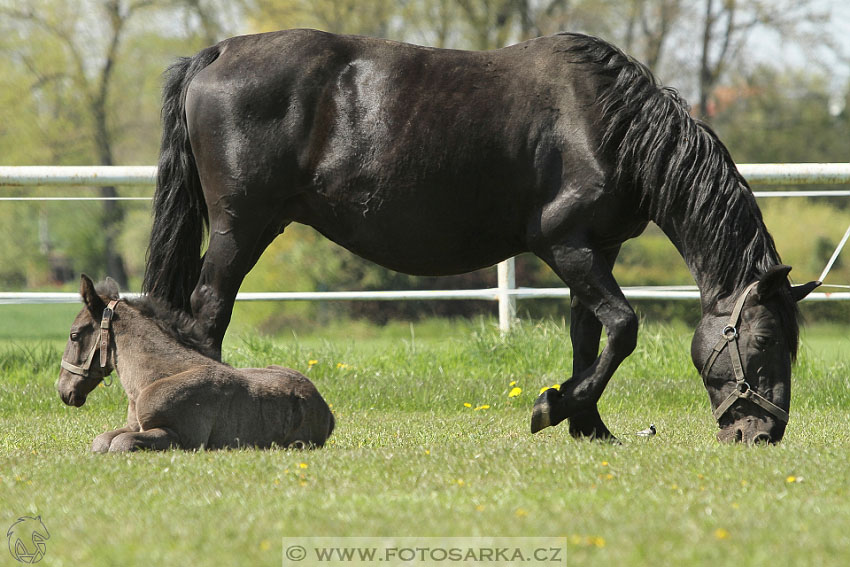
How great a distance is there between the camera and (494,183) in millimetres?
5551

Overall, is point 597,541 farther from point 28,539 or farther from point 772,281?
point 772,281

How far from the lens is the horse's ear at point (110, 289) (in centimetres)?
568

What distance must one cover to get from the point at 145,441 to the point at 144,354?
0.51 m

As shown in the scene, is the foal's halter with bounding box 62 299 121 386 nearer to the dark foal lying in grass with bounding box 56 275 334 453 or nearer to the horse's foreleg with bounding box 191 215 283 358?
the dark foal lying in grass with bounding box 56 275 334 453

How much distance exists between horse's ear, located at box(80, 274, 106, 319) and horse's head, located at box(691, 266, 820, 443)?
3075mm

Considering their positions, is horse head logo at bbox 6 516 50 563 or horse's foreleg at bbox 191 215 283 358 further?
horse's foreleg at bbox 191 215 283 358

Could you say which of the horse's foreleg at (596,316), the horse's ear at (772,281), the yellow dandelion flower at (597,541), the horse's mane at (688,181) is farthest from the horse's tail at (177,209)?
the yellow dandelion flower at (597,541)

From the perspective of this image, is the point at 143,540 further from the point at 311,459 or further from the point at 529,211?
the point at 529,211

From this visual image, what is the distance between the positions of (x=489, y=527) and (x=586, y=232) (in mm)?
2304

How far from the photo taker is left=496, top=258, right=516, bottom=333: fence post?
29.4 ft

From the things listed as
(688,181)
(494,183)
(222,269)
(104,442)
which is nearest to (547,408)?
(494,183)

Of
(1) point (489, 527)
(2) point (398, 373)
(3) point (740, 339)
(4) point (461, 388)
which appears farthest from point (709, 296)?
(2) point (398, 373)

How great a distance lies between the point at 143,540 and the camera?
3297 millimetres

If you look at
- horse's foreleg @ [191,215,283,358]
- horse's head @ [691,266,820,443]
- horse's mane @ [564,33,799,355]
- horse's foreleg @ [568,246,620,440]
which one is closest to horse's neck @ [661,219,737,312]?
horse's mane @ [564,33,799,355]
